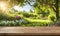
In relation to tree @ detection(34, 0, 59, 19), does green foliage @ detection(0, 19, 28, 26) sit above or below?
below

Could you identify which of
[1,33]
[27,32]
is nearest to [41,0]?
[27,32]

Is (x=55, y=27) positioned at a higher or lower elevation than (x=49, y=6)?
lower

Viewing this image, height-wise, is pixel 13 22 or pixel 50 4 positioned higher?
pixel 50 4

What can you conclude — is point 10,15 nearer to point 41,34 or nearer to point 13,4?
point 13,4

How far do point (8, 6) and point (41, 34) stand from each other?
0.52 meters

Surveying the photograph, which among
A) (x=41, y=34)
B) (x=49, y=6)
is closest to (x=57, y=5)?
(x=49, y=6)

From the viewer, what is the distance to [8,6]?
1655 mm

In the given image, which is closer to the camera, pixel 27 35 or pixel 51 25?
pixel 27 35

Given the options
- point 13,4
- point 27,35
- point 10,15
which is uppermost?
point 13,4

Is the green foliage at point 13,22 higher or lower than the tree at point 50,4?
lower

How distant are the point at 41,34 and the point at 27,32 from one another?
4.7 inches

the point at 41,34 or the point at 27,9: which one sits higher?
the point at 27,9

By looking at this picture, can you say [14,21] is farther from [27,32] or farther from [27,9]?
[27,32]

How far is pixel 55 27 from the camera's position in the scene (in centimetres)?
158
